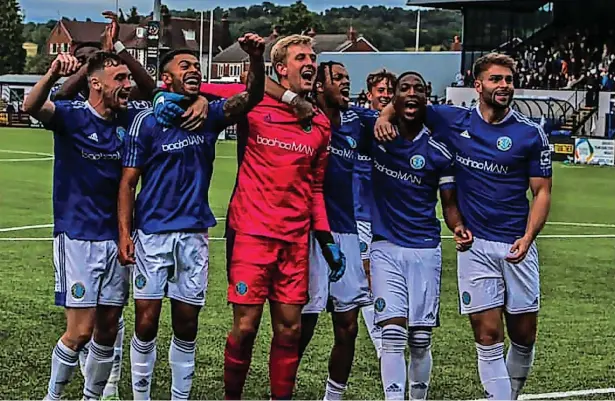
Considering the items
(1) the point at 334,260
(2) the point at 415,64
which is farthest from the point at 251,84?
(2) the point at 415,64

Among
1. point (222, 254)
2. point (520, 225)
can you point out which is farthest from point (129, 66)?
point (222, 254)

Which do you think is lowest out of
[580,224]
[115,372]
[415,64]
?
[580,224]

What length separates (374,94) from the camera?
28.1 feet

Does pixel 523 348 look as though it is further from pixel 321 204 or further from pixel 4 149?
pixel 4 149

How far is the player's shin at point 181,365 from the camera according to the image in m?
6.82

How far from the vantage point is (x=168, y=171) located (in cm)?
677

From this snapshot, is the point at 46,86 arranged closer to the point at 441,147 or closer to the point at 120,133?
the point at 120,133

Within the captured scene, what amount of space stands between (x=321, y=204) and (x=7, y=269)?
24.1 feet

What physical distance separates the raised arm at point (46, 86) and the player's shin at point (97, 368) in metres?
1.50

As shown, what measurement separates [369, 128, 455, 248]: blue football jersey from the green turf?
1.46 metres

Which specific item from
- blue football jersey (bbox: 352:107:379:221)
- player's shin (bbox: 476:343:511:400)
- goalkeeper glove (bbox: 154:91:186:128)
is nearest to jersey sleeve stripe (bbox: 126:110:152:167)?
goalkeeper glove (bbox: 154:91:186:128)

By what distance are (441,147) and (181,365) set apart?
2.19 metres

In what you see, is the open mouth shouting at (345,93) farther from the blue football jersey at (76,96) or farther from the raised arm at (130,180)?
the blue football jersey at (76,96)

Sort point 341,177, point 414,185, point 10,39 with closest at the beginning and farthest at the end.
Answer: point 414,185
point 341,177
point 10,39
